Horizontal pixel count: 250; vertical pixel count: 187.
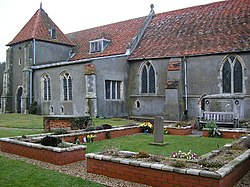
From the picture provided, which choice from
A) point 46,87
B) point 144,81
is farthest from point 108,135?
point 46,87

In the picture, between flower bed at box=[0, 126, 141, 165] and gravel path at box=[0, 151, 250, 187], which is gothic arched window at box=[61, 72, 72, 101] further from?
gravel path at box=[0, 151, 250, 187]

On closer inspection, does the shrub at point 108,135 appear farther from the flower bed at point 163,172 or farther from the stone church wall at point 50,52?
the stone church wall at point 50,52

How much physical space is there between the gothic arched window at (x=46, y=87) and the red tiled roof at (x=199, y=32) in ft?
29.9

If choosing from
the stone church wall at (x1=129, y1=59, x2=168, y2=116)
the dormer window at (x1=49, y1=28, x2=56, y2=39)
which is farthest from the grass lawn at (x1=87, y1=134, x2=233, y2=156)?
the dormer window at (x1=49, y1=28, x2=56, y2=39)

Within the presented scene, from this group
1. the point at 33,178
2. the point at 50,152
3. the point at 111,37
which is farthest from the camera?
the point at 111,37

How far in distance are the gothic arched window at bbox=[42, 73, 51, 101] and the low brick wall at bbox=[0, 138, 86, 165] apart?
1888 centimetres

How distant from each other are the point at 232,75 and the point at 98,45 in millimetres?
14580

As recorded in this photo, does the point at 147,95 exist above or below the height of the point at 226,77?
below

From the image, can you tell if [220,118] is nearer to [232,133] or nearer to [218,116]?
[218,116]

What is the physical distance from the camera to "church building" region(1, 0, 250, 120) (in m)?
23.1

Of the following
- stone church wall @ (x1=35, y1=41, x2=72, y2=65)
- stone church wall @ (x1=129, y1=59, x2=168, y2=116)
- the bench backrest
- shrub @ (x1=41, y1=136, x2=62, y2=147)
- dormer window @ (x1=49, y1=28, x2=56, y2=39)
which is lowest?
shrub @ (x1=41, y1=136, x2=62, y2=147)

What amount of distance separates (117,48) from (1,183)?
23.2 metres

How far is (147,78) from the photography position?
27.4 metres

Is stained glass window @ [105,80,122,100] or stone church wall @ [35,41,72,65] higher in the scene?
stone church wall @ [35,41,72,65]
